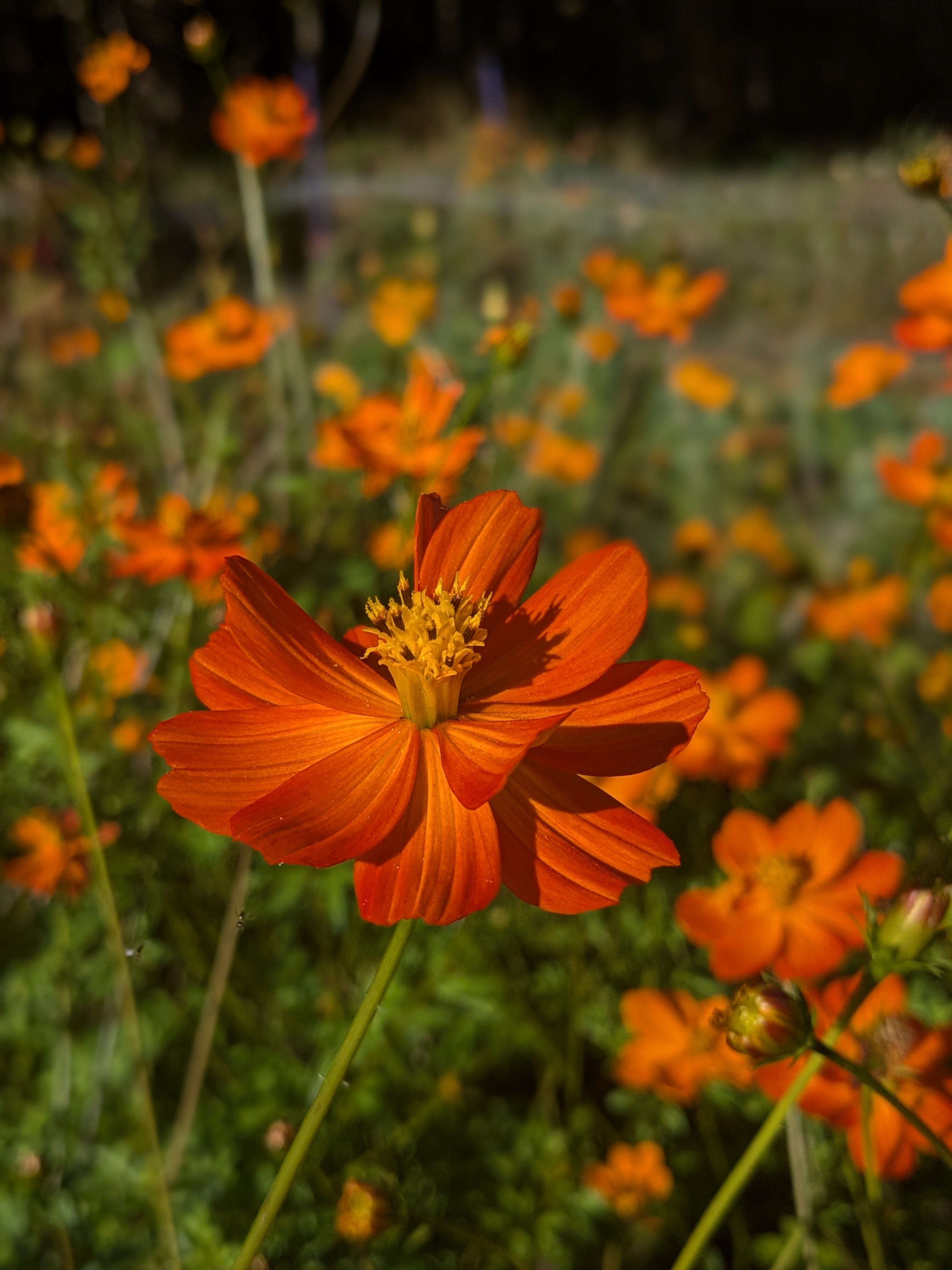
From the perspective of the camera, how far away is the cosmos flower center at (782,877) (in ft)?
2.68

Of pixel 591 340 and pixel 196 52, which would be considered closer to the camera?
pixel 196 52

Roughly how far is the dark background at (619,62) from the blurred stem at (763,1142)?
13.1 ft

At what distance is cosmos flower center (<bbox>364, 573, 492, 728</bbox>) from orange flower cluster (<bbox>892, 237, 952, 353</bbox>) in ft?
2.34

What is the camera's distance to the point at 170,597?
1.37 metres

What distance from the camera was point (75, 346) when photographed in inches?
→ 90.4

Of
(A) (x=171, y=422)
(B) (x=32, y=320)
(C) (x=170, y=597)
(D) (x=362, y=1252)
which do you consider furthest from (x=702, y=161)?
(D) (x=362, y=1252)

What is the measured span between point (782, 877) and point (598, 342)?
137cm

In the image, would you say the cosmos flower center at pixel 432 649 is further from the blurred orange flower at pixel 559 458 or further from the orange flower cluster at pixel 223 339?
the blurred orange flower at pixel 559 458

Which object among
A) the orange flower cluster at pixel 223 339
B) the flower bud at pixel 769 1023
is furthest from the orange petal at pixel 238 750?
the orange flower cluster at pixel 223 339

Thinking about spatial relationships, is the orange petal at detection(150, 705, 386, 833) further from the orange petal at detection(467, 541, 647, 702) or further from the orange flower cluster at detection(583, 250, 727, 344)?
the orange flower cluster at detection(583, 250, 727, 344)

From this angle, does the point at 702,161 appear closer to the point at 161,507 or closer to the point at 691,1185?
the point at 161,507

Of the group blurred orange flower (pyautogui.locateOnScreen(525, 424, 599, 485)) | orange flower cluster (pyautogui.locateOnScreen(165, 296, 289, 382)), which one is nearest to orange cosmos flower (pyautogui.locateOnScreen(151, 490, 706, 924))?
orange flower cluster (pyautogui.locateOnScreen(165, 296, 289, 382))

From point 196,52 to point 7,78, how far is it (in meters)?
3.59

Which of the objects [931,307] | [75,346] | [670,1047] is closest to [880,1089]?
[670,1047]
